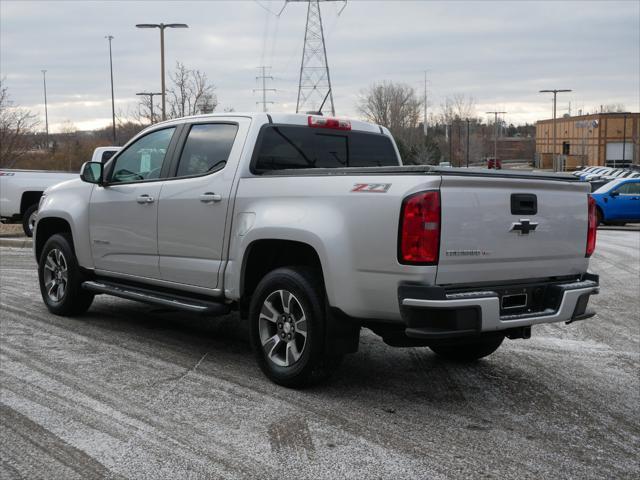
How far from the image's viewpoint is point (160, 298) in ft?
21.9

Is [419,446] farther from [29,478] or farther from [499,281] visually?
[29,478]

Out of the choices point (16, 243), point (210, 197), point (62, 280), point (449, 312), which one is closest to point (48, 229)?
point (62, 280)

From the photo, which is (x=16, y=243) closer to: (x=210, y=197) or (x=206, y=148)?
(x=206, y=148)

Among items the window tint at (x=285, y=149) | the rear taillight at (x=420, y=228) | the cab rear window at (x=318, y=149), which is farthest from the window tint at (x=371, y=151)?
the rear taillight at (x=420, y=228)

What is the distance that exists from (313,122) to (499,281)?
7.62 ft

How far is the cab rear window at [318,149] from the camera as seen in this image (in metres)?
6.21

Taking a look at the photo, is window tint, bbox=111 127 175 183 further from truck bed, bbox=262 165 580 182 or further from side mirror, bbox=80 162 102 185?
truck bed, bbox=262 165 580 182

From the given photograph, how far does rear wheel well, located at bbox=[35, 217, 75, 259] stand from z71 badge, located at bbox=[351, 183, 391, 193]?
14.0ft

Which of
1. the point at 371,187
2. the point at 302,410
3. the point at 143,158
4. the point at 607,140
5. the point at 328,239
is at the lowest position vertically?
the point at 302,410

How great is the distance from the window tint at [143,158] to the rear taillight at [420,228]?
3000 mm

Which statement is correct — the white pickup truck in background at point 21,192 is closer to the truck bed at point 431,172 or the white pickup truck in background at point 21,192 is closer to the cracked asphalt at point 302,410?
the cracked asphalt at point 302,410

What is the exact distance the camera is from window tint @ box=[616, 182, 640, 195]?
81.3ft

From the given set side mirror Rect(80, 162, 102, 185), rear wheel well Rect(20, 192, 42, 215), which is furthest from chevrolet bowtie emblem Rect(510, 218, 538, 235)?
rear wheel well Rect(20, 192, 42, 215)

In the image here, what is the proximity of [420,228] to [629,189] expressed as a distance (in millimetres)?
22252
